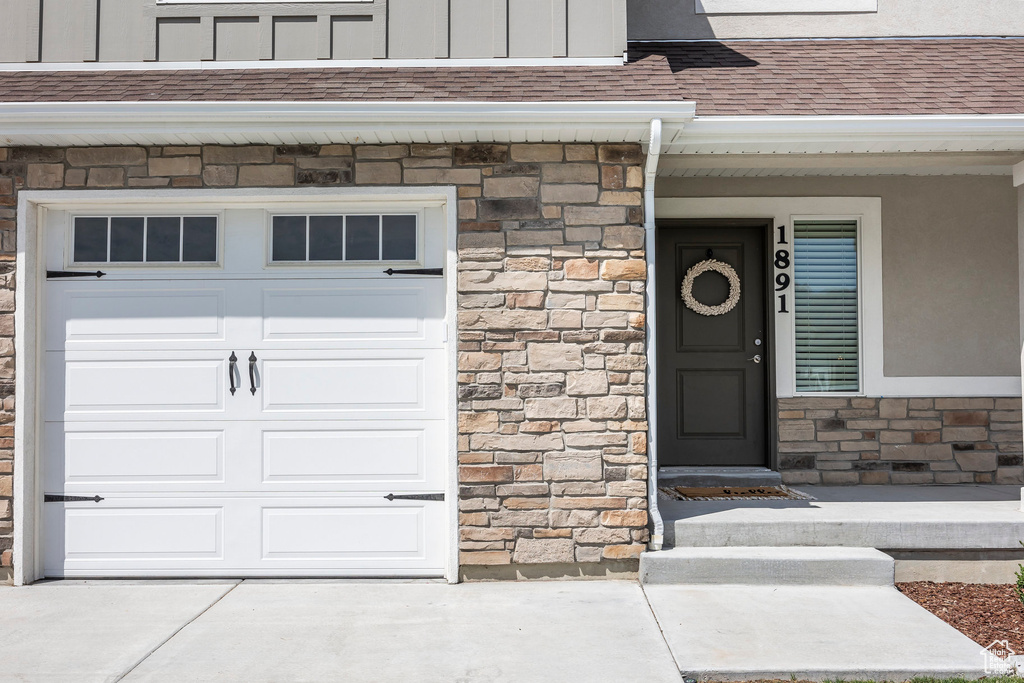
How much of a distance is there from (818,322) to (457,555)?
11.2 ft

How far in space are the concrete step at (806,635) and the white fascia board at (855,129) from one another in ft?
8.12

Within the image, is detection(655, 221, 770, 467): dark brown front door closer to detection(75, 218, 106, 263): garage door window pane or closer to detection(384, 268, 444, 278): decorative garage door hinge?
Answer: detection(384, 268, 444, 278): decorative garage door hinge

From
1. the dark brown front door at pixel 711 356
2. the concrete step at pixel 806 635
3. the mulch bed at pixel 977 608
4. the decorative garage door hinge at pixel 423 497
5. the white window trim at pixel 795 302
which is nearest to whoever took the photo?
the concrete step at pixel 806 635

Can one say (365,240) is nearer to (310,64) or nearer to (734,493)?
(310,64)

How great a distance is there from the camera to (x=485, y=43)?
5.02m

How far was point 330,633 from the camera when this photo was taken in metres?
3.68

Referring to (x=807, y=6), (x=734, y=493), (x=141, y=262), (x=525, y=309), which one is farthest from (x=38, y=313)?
(x=807, y=6)

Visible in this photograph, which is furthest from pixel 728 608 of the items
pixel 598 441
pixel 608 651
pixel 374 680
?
pixel 374 680

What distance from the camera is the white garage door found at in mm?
4551

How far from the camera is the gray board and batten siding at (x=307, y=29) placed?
5004 millimetres

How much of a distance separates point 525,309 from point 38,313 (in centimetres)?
281

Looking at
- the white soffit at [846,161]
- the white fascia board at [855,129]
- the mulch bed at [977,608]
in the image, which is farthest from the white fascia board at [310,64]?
the mulch bed at [977,608]

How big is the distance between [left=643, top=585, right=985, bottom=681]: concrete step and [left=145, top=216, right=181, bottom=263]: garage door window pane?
10.9 feet

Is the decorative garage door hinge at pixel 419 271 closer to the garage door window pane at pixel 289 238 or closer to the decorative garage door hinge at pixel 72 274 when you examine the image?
the garage door window pane at pixel 289 238
